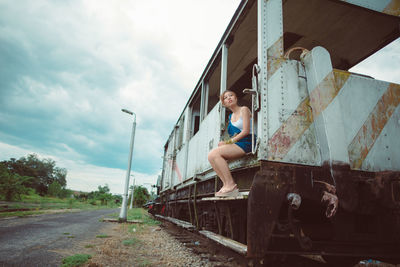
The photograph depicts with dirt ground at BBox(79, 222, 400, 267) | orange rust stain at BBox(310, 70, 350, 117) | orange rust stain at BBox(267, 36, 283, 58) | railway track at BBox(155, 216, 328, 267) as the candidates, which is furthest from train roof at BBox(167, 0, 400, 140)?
dirt ground at BBox(79, 222, 400, 267)

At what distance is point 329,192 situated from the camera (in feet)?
6.51

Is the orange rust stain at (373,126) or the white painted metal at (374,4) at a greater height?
the white painted metal at (374,4)

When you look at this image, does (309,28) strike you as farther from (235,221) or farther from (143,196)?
(143,196)

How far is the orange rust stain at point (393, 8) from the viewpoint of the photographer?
299 centimetres

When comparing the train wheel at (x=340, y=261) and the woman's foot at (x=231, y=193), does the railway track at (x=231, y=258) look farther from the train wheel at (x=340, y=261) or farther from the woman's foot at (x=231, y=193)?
the woman's foot at (x=231, y=193)

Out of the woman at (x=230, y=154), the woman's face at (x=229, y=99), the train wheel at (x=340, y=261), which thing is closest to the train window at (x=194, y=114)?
the woman's face at (x=229, y=99)

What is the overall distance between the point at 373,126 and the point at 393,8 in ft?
5.34

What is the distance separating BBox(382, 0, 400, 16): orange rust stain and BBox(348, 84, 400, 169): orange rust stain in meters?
0.97

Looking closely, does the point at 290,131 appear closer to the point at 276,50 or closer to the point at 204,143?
the point at 276,50

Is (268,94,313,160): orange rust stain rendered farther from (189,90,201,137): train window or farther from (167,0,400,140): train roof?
(189,90,201,137): train window

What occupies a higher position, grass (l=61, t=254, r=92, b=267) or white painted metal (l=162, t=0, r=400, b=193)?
white painted metal (l=162, t=0, r=400, b=193)

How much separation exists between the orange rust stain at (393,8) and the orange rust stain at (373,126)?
38.1 inches

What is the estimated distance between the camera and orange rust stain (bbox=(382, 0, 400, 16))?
9.82 feet

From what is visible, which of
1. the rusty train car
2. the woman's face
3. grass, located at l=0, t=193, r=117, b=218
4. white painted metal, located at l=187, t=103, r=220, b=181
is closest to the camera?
the rusty train car
